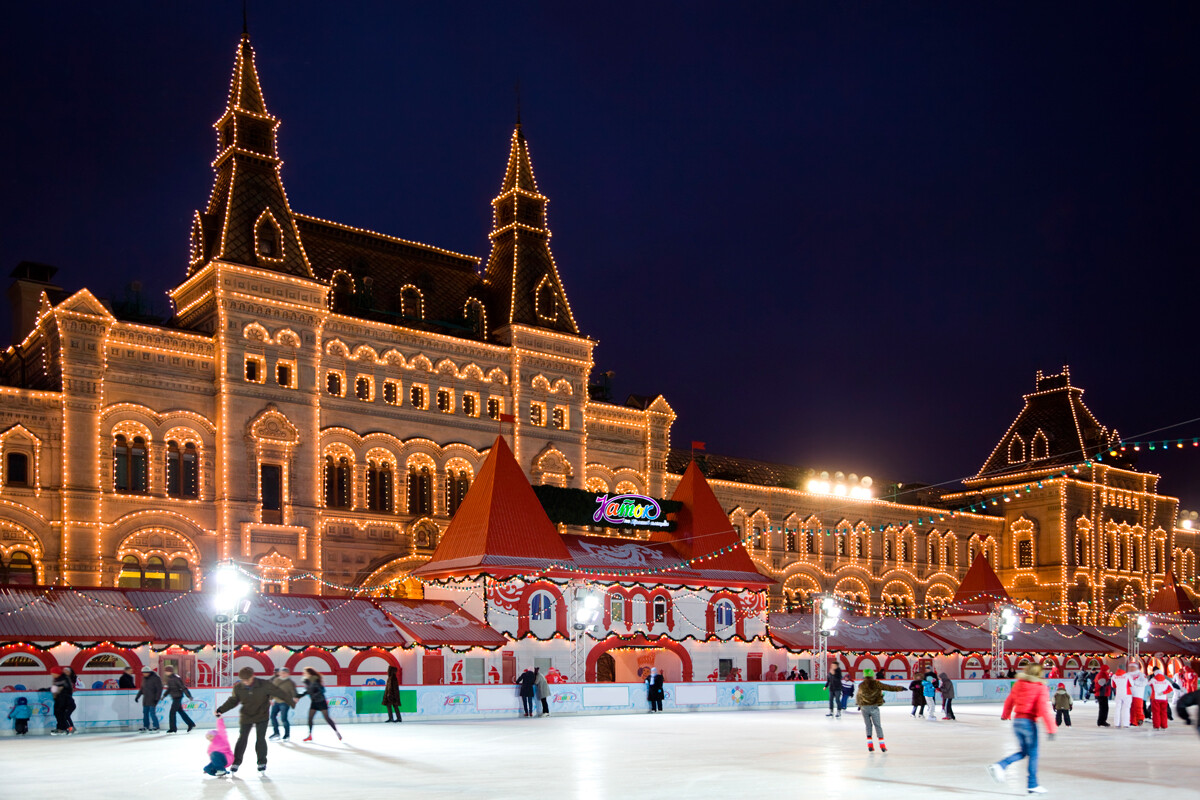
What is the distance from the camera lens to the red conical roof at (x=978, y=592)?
6112 centimetres

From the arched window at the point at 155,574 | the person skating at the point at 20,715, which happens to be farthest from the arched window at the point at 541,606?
the person skating at the point at 20,715

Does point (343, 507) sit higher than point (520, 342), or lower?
lower

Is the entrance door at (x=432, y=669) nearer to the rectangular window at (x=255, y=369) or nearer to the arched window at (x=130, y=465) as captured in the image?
the arched window at (x=130, y=465)

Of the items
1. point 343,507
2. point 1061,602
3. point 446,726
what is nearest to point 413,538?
point 343,507

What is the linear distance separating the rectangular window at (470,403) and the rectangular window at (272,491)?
30.4 feet

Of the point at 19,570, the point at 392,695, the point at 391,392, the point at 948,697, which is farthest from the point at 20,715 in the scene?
the point at 391,392

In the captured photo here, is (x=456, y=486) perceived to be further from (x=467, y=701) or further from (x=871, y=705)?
(x=871, y=705)

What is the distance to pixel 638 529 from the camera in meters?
49.5

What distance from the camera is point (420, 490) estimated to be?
51.0 meters

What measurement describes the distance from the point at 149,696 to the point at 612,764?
41.0 feet

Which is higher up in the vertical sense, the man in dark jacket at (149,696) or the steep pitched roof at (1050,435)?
the steep pitched roof at (1050,435)

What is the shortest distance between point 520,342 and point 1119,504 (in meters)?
45.2

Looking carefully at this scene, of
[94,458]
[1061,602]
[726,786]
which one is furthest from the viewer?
[1061,602]

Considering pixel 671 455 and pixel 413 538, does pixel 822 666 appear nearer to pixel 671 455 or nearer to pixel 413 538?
pixel 413 538
